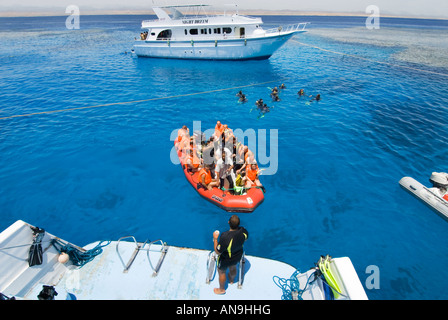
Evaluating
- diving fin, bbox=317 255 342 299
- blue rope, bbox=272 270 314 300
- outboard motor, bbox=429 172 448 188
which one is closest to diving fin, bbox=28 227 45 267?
blue rope, bbox=272 270 314 300

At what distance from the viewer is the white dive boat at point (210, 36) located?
27.8 metres

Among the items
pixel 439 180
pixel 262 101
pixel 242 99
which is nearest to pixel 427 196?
pixel 439 180

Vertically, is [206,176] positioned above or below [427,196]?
above

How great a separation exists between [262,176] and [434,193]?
673 centimetres

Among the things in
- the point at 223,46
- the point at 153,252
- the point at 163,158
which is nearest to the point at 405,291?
the point at 153,252

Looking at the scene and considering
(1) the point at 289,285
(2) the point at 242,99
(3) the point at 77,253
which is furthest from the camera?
(2) the point at 242,99

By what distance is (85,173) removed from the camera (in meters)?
11.0

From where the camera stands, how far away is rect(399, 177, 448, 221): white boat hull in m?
8.64

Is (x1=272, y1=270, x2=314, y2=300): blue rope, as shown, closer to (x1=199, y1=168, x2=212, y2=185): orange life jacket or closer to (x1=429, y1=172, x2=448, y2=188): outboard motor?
(x1=199, y1=168, x2=212, y2=185): orange life jacket

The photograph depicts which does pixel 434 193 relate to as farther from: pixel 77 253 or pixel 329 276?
pixel 77 253

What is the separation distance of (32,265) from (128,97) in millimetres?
17123

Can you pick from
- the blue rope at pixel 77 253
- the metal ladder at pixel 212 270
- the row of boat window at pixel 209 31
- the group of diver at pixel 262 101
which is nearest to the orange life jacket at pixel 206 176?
the metal ladder at pixel 212 270

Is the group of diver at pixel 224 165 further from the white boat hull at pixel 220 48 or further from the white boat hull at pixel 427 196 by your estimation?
the white boat hull at pixel 220 48

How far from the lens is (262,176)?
10.7m
